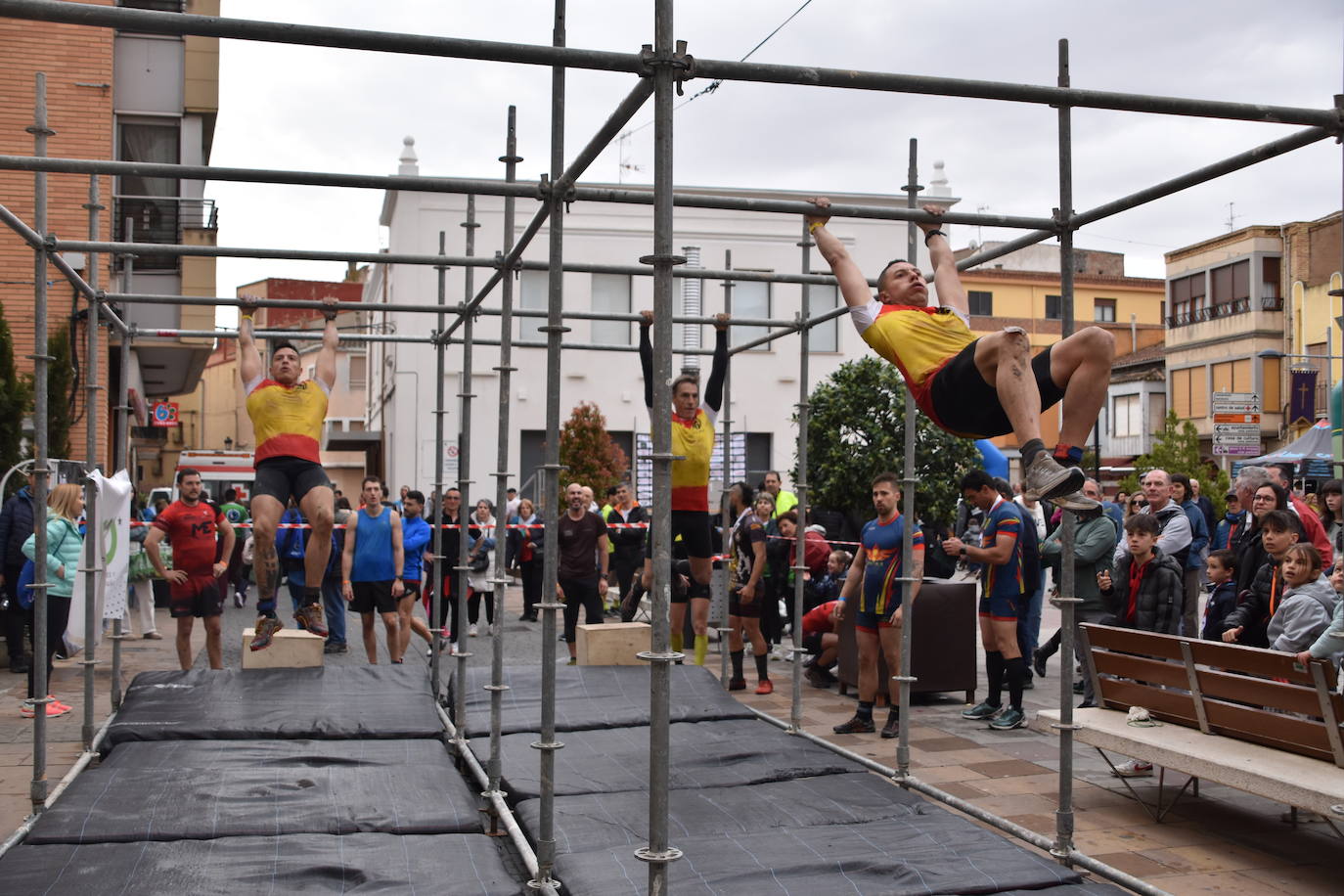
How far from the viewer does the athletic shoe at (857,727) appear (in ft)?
26.0

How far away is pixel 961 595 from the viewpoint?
8.73m

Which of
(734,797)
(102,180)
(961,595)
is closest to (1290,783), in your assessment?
(734,797)

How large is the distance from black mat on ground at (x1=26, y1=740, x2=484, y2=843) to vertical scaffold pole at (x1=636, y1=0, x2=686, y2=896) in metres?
2.17

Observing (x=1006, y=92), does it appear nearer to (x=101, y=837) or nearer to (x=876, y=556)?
(x=876, y=556)

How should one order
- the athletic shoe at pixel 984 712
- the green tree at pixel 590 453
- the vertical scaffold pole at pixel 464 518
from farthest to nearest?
the green tree at pixel 590 453, the athletic shoe at pixel 984 712, the vertical scaffold pole at pixel 464 518

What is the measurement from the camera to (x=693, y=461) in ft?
27.0

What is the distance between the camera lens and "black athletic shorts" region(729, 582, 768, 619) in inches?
380

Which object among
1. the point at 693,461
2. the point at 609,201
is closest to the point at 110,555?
the point at 693,461

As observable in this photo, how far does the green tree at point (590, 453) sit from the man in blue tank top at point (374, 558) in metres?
8.33

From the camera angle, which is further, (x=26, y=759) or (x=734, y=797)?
(x=26, y=759)

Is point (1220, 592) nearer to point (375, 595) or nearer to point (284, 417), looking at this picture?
point (284, 417)

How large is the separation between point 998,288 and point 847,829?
36.6 meters

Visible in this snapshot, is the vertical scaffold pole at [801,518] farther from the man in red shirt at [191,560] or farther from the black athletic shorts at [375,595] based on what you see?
the man in red shirt at [191,560]

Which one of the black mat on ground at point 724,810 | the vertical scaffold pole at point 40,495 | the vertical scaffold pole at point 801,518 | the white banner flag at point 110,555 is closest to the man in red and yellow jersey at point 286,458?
the white banner flag at point 110,555
